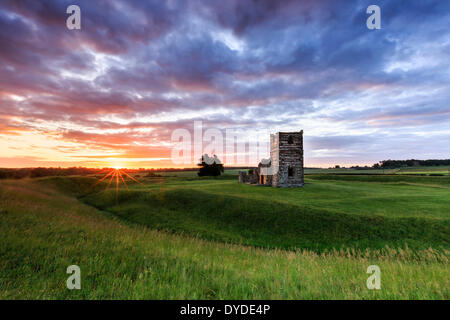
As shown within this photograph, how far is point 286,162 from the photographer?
126 feet

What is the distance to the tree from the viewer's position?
79.8 m

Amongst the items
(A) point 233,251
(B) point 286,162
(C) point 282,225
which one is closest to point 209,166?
(B) point 286,162

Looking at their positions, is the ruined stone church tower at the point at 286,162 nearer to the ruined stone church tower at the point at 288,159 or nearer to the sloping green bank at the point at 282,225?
the ruined stone church tower at the point at 288,159

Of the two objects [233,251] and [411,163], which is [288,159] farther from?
[411,163]

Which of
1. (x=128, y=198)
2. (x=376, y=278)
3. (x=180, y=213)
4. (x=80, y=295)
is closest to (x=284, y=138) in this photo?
(x=180, y=213)

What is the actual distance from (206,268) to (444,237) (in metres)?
17.4

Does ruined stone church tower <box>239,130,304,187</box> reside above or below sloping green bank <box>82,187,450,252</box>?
above

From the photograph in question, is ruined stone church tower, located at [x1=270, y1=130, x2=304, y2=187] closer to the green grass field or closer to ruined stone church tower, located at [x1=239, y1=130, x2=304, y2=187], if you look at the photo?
ruined stone church tower, located at [x1=239, y1=130, x2=304, y2=187]

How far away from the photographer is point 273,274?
16.4ft

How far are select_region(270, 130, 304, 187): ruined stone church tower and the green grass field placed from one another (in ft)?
52.4

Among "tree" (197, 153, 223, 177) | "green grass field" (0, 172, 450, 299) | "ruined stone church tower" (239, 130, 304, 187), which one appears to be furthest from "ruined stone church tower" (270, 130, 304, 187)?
"tree" (197, 153, 223, 177)

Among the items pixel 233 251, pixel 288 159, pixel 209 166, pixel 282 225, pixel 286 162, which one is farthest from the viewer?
pixel 209 166

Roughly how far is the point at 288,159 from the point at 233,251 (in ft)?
104
